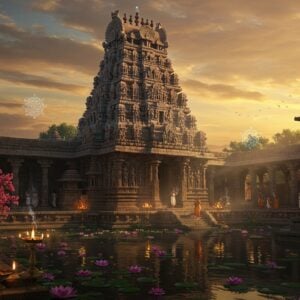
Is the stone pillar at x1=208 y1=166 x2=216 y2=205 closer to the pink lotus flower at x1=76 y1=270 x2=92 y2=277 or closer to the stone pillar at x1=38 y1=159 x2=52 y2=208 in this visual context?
the stone pillar at x1=38 y1=159 x2=52 y2=208

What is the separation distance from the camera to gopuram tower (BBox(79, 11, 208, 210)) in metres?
36.8

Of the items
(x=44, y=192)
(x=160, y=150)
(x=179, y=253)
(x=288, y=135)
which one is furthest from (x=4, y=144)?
(x=288, y=135)

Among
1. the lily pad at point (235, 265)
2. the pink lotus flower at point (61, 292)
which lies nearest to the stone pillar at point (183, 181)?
the lily pad at point (235, 265)

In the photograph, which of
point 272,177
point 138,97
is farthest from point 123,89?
point 272,177

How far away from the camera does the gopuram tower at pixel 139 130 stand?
36.8 metres

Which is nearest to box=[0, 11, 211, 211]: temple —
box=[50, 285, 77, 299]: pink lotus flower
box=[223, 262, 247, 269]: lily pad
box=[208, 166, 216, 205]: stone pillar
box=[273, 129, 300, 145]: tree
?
box=[208, 166, 216, 205]: stone pillar

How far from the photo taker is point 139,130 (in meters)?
38.1

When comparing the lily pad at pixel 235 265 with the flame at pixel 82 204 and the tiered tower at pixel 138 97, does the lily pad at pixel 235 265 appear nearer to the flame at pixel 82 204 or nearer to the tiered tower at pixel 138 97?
the tiered tower at pixel 138 97

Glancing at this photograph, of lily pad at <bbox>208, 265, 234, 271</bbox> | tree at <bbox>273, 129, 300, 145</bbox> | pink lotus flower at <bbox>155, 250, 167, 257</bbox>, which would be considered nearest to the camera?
lily pad at <bbox>208, 265, 234, 271</bbox>

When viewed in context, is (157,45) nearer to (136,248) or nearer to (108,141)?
(108,141)

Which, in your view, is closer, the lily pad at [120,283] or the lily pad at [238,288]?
the lily pad at [238,288]

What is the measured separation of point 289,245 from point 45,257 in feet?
35.4

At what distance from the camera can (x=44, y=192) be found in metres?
38.3

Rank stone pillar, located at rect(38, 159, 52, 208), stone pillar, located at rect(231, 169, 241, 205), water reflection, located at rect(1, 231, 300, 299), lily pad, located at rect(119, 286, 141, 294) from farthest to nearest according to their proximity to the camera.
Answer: stone pillar, located at rect(231, 169, 241, 205) < stone pillar, located at rect(38, 159, 52, 208) < water reflection, located at rect(1, 231, 300, 299) < lily pad, located at rect(119, 286, 141, 294)
